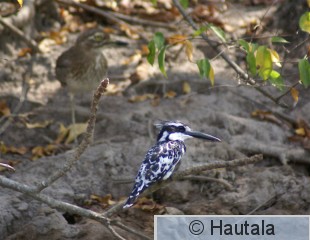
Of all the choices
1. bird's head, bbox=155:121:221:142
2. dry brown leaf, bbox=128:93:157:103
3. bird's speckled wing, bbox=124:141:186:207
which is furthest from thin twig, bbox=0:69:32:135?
bird's speckled wing, bbox=124:141:186:207

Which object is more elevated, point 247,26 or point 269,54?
point 247,26

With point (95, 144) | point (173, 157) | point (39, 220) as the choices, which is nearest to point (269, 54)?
point (173, 157)

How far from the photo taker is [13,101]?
336 inches

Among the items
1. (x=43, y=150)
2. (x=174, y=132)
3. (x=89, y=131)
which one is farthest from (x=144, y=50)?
(x=89, y=131)

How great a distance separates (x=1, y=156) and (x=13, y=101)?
1.18 m

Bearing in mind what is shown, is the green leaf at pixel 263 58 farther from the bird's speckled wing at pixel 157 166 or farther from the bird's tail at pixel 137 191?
the bird's tail at pixel 137 191

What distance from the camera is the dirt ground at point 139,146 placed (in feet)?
21.0

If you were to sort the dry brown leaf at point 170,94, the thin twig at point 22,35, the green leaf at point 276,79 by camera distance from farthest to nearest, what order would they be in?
1. the thin twig at point 22,35
2. the dry brown leaf at point 170,94
3. the green leaf at point 276,79

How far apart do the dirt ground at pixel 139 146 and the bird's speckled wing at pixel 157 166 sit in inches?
25.5

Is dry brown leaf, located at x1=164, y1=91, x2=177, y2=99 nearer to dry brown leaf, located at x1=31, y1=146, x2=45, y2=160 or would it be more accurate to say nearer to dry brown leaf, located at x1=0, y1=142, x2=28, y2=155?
dry brown leaf, located at x1=31, y1=146, x2=45, y2=160

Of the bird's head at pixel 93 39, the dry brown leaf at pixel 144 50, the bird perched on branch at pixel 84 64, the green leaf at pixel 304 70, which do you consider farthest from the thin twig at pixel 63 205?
the dry brown leaf at pixel 144 50

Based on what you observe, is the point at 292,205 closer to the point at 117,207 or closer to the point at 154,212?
the point at 154,212

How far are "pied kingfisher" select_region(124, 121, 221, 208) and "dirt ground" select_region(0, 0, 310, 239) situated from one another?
645 millimetres

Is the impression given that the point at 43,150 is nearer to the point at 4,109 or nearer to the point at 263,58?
the point at 4,109
